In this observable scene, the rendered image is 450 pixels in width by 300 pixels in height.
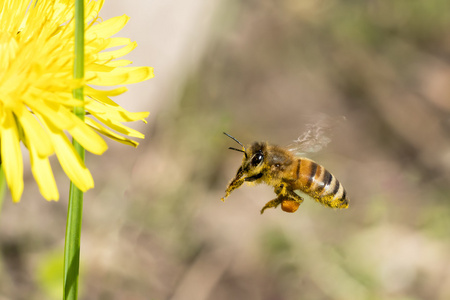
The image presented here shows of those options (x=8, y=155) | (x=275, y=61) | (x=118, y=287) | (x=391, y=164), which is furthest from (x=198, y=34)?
(x=8, y=155)

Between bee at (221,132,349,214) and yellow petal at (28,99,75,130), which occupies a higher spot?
bee at (221,132,349,214)

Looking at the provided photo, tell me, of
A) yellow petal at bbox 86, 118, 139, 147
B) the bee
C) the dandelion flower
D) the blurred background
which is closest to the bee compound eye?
the bee

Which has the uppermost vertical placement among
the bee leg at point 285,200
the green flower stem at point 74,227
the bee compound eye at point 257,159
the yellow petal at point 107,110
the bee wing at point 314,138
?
the bee wing at point 314,138

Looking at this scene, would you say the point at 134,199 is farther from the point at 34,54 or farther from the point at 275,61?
the point at 34,54

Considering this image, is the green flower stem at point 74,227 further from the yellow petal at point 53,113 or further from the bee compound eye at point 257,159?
the bee compound eye at point 257,159

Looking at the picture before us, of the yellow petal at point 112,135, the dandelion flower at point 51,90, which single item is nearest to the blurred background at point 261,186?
the dandelion flower at point 51,90

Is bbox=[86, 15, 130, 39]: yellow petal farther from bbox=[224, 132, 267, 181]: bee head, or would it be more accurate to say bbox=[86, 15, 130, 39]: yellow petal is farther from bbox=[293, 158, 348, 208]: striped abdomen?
bbox=[293, 158, 348, 208]: striped abdomen
